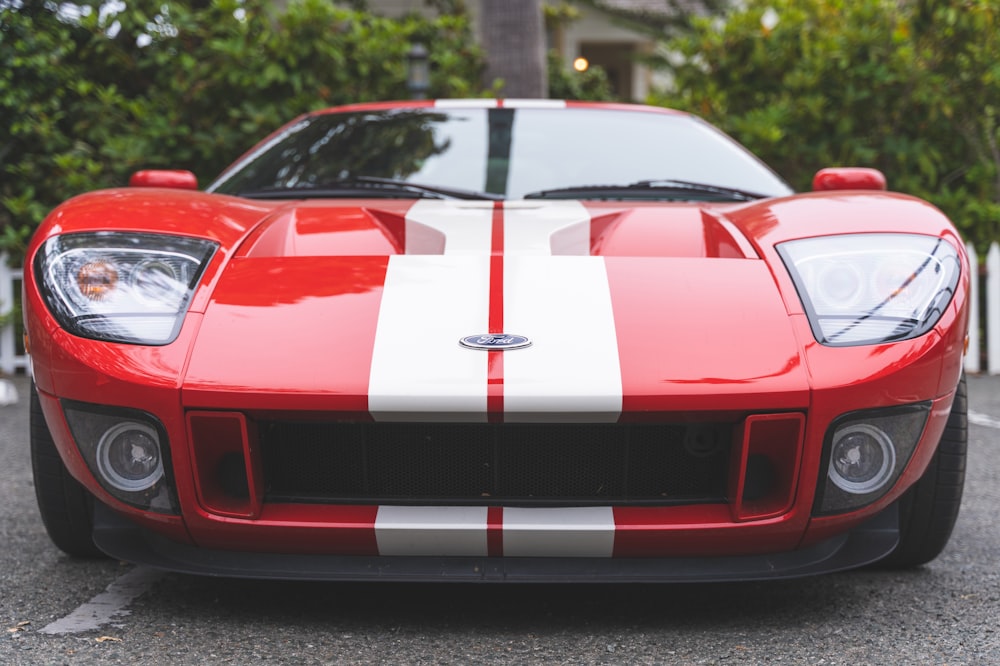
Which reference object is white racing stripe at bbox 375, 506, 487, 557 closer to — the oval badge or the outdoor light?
the oval badge

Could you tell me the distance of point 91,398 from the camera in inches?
74.7

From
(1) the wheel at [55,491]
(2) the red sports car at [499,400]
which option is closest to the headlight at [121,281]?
(2) the red sports car at [499,400]

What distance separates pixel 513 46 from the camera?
277 inches

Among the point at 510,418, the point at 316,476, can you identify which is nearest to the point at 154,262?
the point at 316,476

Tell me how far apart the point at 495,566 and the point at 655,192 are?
50.0 inches

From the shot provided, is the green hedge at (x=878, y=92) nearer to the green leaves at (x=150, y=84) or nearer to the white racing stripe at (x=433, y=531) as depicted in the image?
the green leaves at (x=150, y=84)

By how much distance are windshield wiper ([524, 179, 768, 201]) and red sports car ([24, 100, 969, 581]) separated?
564mm

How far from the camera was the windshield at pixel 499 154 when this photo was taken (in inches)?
112

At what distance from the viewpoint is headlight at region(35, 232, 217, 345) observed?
1949 millimetres

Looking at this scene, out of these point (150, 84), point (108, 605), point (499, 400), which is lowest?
point (108, 605)

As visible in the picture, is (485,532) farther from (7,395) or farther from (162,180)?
(7,395)

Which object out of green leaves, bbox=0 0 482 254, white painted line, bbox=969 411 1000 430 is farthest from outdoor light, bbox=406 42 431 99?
white painted line, bbox=969 411 1000 430

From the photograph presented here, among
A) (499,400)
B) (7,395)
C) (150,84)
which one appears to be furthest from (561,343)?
→ (150,84)

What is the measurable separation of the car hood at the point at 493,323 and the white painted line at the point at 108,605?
48 cm
